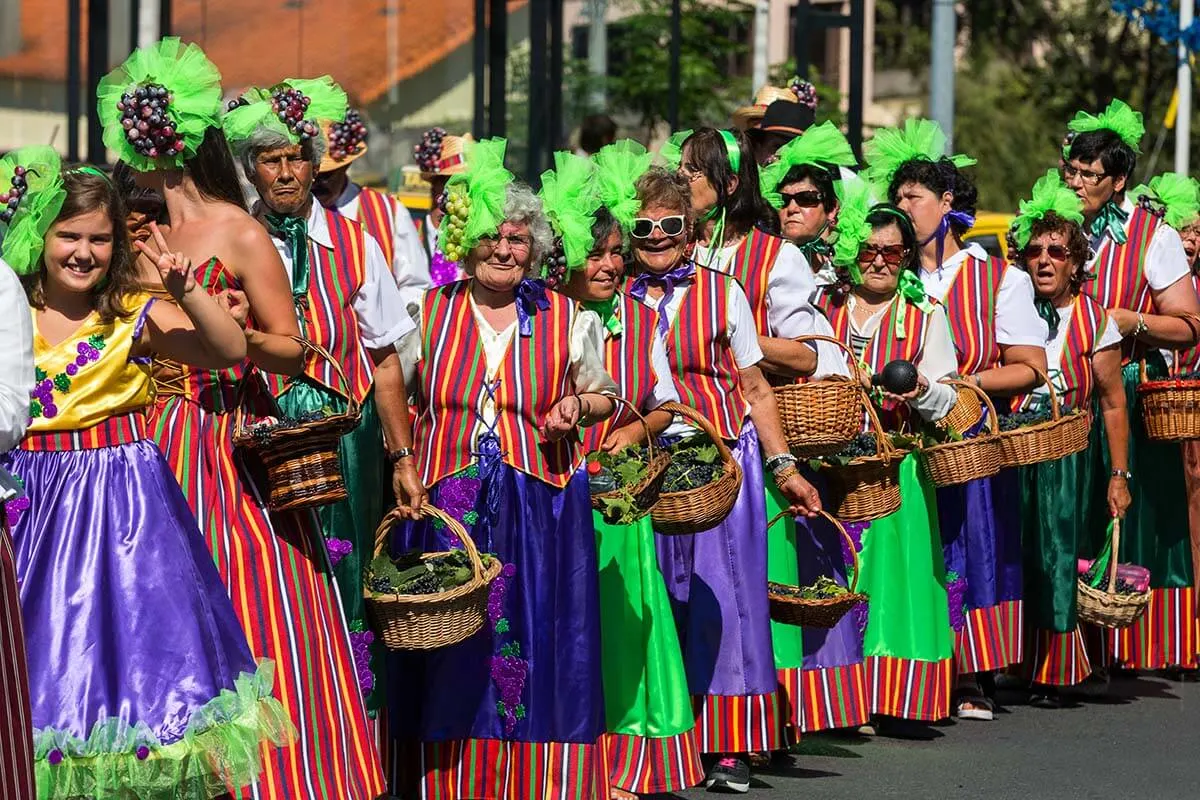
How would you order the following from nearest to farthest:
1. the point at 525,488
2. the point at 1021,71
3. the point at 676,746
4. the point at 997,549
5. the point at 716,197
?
the point at 525,488
the point at 676,746
the point at 716,197
the point at 997,549
the point at 1021,71

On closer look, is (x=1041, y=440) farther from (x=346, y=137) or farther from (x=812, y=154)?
(x=346, y=137)

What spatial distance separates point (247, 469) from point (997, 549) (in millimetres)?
3925

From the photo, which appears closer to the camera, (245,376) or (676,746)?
(245,376)

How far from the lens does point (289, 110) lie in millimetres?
6312

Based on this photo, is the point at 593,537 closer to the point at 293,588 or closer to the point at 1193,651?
the point at 293,588

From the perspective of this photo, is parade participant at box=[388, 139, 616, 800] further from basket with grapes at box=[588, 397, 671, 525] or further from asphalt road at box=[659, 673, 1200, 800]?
asphalt road at box=[659, 673, 1200, 800]

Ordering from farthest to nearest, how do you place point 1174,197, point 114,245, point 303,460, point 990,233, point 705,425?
point 990,233, point 1174,197, point 705,425, point 303,460, point 114,245

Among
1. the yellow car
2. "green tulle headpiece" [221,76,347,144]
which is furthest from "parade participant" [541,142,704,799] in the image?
the yellow car

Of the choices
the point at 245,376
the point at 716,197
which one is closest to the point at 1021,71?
the point at 716,197

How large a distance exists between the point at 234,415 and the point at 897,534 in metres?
3.20

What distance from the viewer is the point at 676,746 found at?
6.80 m

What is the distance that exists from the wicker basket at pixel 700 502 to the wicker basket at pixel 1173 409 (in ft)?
10.7

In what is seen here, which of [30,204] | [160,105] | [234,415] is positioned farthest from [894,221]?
[30,204]

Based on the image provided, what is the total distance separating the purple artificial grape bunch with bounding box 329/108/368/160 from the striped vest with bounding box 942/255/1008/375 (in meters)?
2.27
